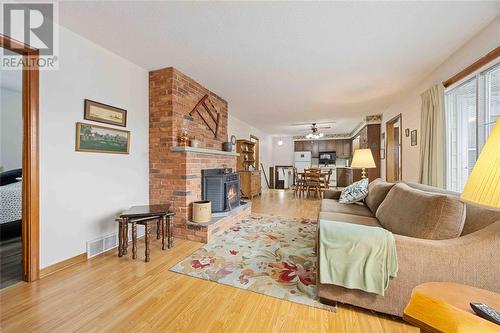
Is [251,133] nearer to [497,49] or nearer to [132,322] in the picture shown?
[497,49]

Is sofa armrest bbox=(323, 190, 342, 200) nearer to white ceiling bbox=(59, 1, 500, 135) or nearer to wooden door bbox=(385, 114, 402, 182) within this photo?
white ceiling bbox=(59, 1, 500, 135)

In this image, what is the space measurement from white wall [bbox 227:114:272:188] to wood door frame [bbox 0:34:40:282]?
3644 mm

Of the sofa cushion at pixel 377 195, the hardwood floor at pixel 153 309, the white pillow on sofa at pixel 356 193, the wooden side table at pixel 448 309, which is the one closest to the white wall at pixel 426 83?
the white pillow on sofa at pixel 356 193

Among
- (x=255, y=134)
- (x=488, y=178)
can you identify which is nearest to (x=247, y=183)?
(x=255, y=134)

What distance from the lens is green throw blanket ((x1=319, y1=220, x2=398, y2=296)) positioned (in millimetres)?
1282

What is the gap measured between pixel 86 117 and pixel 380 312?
311 cm

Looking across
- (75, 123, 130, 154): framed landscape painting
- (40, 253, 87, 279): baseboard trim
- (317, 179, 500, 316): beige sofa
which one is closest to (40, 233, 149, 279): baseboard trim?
(40, 253, 87, 279): baseboard trim

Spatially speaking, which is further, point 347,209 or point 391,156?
point 391,156

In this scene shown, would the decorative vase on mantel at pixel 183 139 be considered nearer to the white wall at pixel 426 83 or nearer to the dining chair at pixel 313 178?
the white wall at pixel 426 83

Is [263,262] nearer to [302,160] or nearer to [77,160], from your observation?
[77,160]

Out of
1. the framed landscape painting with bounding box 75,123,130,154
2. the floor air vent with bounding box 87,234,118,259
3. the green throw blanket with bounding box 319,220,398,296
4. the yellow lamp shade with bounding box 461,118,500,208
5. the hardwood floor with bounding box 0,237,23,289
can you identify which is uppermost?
the framed landscape painting with bounding box 75,123,130,154

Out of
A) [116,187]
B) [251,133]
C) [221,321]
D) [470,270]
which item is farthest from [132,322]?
[251,133]

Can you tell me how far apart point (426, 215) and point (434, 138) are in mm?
1788

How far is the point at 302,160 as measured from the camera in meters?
9.04
